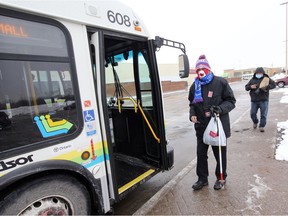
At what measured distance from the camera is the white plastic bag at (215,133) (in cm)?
298

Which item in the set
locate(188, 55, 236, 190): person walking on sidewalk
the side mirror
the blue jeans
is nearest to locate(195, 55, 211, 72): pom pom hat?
locate(188, 55, 236, 190): person walking on sidewalk

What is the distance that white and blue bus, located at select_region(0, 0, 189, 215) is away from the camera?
1.76 m

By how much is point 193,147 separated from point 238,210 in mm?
2904

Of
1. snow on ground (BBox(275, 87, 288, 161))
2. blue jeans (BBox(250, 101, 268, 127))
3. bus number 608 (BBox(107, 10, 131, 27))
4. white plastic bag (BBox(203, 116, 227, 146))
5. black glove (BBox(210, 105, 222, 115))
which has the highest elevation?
bus number 608 (BBox(107, 10, 131, 27))

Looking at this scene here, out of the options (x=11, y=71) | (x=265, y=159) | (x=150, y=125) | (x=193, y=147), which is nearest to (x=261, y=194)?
(x=265, y=159)

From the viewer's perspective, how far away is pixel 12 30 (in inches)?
69.3

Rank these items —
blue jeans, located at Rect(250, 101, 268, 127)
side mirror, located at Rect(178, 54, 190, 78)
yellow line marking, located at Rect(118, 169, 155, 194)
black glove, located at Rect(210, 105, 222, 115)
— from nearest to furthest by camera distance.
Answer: yellow line marking, located at Rect(118, 169, 155, 194)
black glove, located at Rect(210, 105, 222, 115)
side mirror, located at Rect(178, 54, 190, 78)
blue jeans, located at Rect(250, 101, 268, 127)

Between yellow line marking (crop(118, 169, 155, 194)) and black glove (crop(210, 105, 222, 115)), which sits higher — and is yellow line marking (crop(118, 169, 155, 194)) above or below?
below

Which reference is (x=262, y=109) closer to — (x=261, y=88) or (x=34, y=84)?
(x=261, y=88)

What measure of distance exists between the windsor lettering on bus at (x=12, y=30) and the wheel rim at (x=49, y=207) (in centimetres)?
146

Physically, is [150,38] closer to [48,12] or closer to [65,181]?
[48,12]

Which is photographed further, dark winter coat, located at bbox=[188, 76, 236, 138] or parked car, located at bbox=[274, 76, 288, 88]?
parked car, located at bbox=[274, 76, 288, 88]

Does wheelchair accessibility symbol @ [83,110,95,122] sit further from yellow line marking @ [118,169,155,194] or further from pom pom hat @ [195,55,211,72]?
pom pom hat @ [195,55,211,72]

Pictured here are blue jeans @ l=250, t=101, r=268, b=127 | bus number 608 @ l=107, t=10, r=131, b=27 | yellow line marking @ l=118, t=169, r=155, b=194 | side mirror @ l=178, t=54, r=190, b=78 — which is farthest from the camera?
blue jeans @ l=250, t=101, r=268, b=127
